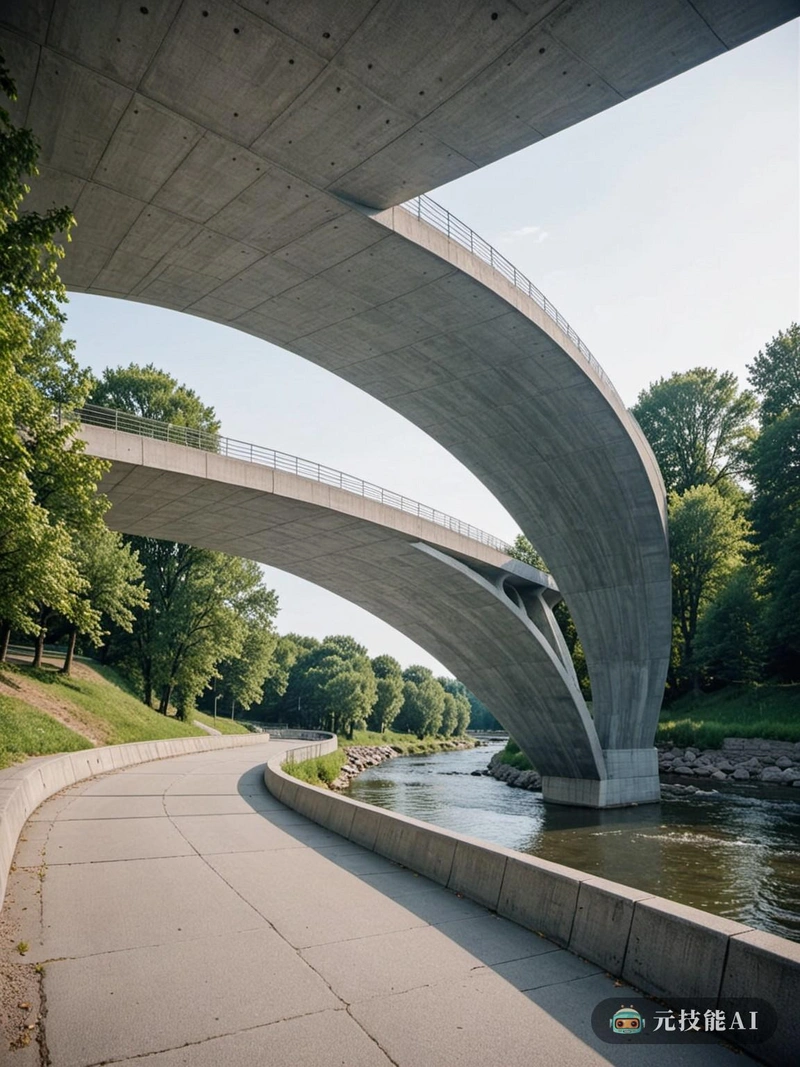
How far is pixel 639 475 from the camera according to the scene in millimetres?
26531

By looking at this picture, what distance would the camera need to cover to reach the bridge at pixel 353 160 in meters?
10.5

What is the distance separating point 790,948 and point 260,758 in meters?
28.0

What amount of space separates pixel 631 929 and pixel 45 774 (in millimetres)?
13046

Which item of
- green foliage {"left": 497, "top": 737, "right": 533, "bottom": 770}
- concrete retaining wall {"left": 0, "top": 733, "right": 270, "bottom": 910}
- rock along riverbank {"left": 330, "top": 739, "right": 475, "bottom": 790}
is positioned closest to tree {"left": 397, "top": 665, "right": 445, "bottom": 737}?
rock along riverbank {"left": 330, "top": 739, "right": 475, "bottom": 790}

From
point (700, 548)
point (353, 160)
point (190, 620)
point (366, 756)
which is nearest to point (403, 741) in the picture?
point (366, 756)

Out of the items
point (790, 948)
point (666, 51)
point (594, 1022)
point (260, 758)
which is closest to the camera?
point (790, 948)

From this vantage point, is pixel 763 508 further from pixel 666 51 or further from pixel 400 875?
pixel 400 875

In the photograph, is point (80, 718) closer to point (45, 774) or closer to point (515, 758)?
point (45, 774)

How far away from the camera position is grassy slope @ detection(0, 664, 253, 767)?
18922 millimetres

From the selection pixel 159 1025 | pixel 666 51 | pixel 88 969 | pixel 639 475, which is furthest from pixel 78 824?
pixel 639 475

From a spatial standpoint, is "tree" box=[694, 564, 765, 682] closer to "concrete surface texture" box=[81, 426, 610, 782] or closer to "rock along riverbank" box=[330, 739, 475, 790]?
"concrete surface texture" box=[81, 426, 610, 782]

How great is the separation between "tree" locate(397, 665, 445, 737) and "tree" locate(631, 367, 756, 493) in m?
53.1

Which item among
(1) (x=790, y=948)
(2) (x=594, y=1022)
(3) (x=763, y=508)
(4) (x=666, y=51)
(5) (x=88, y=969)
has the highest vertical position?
(3) (x=763, y=508)

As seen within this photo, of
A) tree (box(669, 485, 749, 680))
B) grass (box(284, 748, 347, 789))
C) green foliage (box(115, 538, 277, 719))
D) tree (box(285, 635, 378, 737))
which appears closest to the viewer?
grass (box(284, 748, 347, 789))
